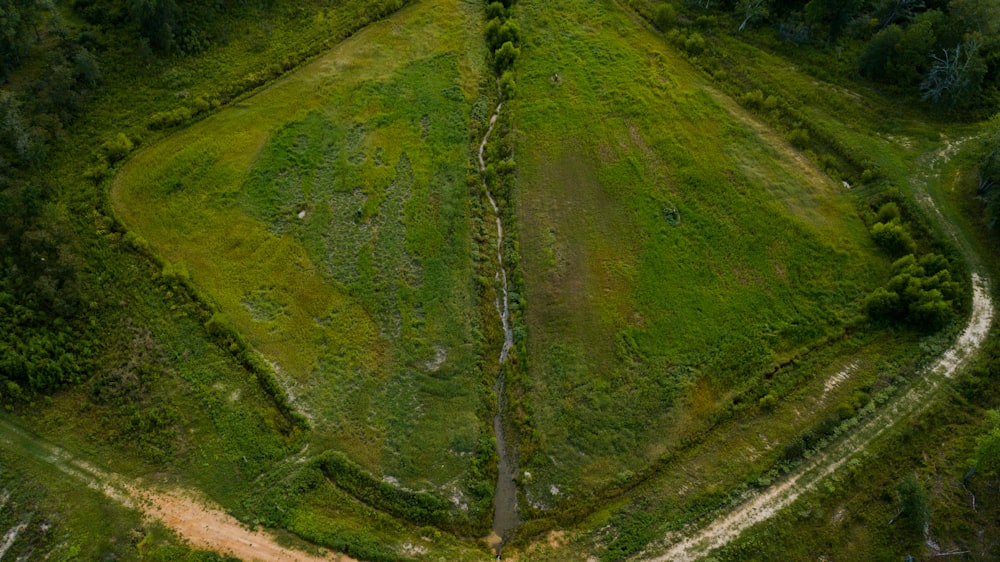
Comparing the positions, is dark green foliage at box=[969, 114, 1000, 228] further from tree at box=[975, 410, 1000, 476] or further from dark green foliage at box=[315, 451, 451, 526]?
dark green foliage at box=[315, 451, 451, 526]

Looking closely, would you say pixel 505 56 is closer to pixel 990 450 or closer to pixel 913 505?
pixel 913 505

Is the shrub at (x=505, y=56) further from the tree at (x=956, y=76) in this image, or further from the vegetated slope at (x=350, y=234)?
the tree at (x=956, y=76)

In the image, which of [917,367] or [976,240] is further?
[976,240]

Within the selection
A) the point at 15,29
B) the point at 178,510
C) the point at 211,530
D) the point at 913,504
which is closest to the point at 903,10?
the point at 913,504

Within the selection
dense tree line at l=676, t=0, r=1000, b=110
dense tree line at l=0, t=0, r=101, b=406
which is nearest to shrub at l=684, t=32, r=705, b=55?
dense tree line at l=676, t=0, r=1000, b=110

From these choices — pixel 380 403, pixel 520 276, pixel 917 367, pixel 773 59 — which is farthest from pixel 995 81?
pixel 380 403

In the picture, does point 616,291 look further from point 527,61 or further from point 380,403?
point 527,61
